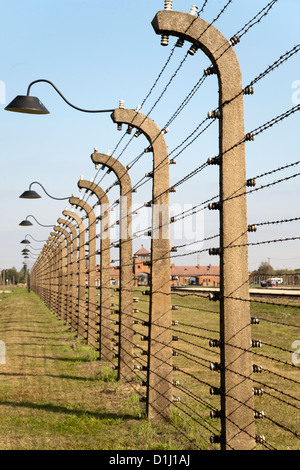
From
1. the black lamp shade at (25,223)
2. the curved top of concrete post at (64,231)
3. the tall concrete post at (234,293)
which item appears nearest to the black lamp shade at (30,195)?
the curved top of concrete post at (64,231)

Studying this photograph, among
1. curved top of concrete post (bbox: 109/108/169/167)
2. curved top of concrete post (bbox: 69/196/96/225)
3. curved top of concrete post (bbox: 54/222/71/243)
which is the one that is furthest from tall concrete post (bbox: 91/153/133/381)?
curved top of concrete post (bbox: 54/222/71/243)

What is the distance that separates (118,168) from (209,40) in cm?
574

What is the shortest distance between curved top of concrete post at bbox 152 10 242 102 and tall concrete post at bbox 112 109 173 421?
105 inches

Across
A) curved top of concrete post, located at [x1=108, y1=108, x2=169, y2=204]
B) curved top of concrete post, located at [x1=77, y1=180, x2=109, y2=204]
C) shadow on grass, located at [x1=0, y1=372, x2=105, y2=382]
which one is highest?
curved top of concrete post, located at [x1=77, y1=180, x2=109, y2=204]

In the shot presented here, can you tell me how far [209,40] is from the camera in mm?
5691

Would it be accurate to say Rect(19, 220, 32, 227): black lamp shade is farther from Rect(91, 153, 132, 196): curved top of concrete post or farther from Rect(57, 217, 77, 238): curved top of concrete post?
Rect(91, 153, 132, 196): curved top of concrete post

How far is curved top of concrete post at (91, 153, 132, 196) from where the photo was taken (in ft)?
36.5

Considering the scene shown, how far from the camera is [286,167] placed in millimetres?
4363

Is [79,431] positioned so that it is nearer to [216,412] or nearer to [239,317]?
[216,412]

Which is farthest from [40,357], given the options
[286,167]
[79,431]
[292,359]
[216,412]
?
[286,167]

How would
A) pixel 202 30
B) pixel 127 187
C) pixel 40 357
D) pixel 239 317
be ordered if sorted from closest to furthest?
1. pixel 239 317
2. pixel 202 30
3. pixel 127 187
4. pixel 40 357

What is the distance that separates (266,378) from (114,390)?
3720mm

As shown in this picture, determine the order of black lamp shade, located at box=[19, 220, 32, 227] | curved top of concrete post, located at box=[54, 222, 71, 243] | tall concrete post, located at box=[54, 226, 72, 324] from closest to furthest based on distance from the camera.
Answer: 1. tall concrete post, located at box=[54, 226, 72, 324]
2. curved top of concrete post, located at box=[54, 222, 71, 243]
3. black lamp shade, located at box=[19, 220, 32, 227]

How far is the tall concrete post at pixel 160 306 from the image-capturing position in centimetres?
815
